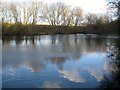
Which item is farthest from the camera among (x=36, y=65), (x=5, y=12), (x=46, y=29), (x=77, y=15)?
(x=77, y=15)

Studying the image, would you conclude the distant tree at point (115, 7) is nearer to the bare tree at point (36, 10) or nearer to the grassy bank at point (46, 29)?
the grassy bank at point (46, 29)

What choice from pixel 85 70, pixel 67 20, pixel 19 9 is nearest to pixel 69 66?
pixel 85 70

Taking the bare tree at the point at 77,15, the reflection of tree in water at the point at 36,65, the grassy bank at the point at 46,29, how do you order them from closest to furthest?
the reflection of tree in water at the point at 36,65, the grassy bank at the point at 46,29, the bare tree at the point at 77,15

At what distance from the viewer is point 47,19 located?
41.2 m

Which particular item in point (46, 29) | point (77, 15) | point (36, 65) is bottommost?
point (46, 29)

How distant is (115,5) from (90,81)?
5.88 m

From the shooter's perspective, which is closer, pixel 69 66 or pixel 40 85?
pixel 40 85

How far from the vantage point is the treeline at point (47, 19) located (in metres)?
34.8

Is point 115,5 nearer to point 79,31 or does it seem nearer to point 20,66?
point 20,66

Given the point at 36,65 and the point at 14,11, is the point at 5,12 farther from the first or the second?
the point at 36,65

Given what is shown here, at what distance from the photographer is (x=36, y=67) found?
31.7 ft

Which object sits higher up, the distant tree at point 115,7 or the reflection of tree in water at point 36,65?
the distant tree at point 115,7

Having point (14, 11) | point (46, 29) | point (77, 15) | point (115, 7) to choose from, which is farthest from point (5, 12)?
point (115, 7)

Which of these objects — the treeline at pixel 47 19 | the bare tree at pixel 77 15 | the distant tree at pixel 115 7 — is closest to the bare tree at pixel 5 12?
the treeline at pixel 47 19
